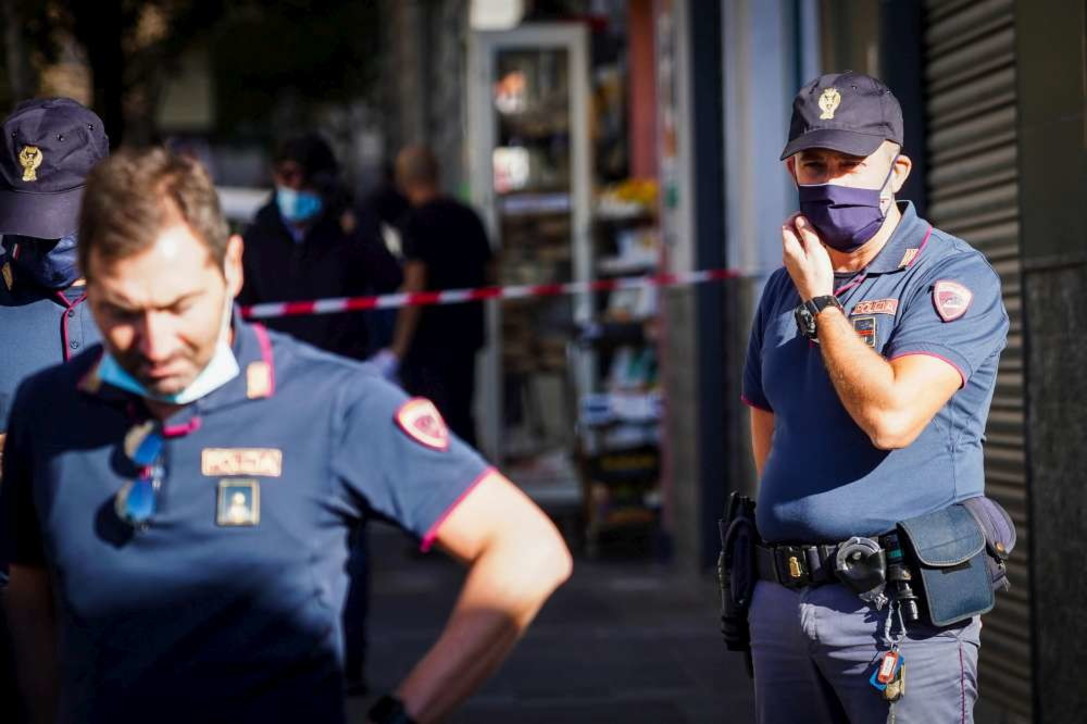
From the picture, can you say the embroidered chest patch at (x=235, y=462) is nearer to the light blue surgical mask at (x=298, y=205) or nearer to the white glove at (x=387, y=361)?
the light blue surgical mask at (x=298, y=205)

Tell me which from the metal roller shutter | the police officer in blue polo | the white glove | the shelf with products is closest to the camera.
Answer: the police officer in blue polo

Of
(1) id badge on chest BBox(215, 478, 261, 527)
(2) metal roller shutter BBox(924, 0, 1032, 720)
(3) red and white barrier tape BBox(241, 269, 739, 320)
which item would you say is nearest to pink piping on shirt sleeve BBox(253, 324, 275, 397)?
(1) id badge on chest BBox(215, 478, 261, 527)

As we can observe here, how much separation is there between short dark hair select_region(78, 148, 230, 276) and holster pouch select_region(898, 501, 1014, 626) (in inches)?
62.4

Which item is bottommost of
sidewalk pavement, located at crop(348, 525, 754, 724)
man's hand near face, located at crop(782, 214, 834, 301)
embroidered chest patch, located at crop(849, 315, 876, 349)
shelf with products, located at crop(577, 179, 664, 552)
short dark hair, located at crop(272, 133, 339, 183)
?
sidewalk pavement, located at crop(348, 525, 754, 724)

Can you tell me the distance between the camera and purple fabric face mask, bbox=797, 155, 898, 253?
12.6 feet

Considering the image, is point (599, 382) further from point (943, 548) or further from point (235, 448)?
point (235, 448)

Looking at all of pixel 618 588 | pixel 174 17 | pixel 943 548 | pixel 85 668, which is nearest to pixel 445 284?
pixel 618 588

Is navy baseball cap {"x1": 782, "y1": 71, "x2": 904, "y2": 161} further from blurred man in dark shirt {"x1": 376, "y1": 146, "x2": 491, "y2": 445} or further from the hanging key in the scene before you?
blurred man in dark shirt {"x1": 376, "y1": 146, "x2": 491, "y2": 445}

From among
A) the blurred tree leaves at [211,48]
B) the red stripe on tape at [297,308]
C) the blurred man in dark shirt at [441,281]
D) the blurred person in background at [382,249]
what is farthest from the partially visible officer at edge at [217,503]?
the blurred tree leaves at [211,48]

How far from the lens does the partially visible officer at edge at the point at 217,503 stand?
2.61 meters

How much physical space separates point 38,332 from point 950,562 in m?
1.95

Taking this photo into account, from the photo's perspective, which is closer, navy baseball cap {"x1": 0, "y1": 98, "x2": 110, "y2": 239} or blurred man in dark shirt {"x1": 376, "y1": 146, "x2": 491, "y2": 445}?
navy baseball cap {"x1": 0, "y1": 98, "x2": 110, "y2": 239}

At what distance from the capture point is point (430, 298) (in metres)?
9.81

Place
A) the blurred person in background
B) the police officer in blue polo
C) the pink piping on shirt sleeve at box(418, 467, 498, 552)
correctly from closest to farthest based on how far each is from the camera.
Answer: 1. the pink piping on shirt sleeve at box(418, 467, 498, 552)
2. the police officer in blue polo
3. the blurred person in background
